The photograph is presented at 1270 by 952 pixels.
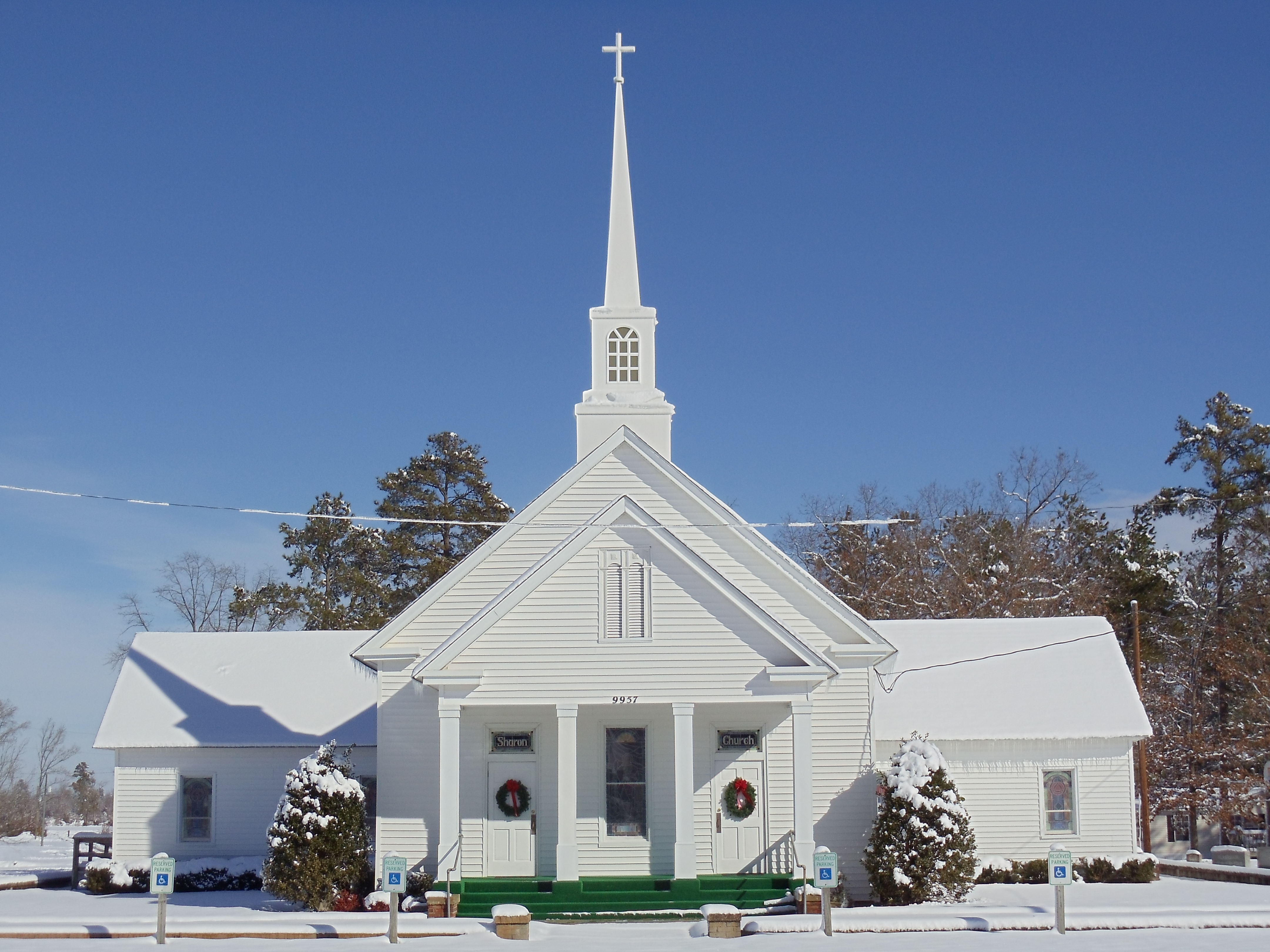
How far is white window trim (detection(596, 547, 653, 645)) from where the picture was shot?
23000 millimetres

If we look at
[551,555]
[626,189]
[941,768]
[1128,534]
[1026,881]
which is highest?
[626,189]

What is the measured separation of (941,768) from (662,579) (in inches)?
228

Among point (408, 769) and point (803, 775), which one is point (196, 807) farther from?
point (803, 775)

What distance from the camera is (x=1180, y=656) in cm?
4612

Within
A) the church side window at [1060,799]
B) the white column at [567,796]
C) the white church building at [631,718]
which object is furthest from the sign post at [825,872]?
the church side window at [1060,799]

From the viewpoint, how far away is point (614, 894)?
22328mm

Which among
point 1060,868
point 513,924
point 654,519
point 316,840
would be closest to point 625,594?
point 654,519

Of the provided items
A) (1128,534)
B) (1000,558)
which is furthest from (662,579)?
(1128,534)

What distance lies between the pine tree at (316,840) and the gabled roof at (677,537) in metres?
2.44

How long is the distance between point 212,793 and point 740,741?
39.7 feet

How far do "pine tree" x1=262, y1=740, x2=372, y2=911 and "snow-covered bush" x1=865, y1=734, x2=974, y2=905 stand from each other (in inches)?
359

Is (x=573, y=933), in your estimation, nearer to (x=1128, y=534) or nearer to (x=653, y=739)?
(x=653, y=739)

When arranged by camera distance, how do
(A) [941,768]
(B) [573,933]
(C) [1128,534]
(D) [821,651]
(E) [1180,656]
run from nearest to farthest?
(B) [573,933]
(A) [941,768]
(D) [821,651]
(E) [1180,656]
(C) [1128,534]

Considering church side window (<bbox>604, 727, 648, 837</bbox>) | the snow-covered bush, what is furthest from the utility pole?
church side window (<bbox>604, 727, 648, 837</bbox>)
